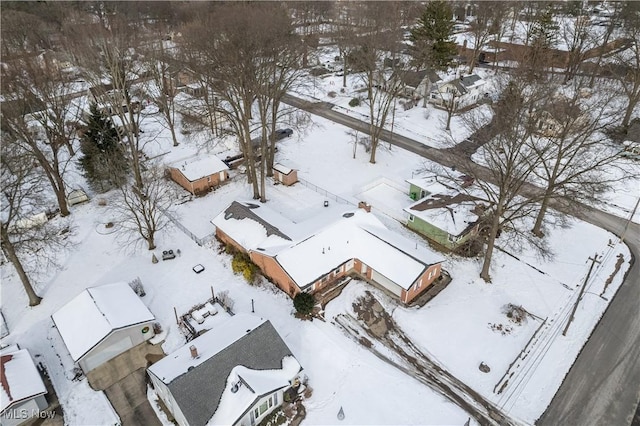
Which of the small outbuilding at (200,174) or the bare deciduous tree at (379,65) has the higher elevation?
the bare deciduous tree at (379,65)

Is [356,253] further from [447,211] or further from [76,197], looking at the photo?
[76,197]

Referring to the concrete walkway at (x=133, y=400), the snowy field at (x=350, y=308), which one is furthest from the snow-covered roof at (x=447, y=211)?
the concrete walkway at (x=133, y=400)

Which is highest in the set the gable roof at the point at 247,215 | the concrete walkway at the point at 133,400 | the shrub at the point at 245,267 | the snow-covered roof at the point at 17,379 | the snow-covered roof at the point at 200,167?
the gable roof at the point at 247,215

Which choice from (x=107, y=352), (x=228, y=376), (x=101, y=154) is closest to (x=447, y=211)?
(x=228, y=376)

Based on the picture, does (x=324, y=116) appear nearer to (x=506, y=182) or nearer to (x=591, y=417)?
(x=506, y=182)

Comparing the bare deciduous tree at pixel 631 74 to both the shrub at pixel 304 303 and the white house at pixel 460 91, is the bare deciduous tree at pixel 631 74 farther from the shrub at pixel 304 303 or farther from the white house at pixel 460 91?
the shrub at pixel 304 303

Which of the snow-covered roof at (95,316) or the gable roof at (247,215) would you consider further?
the gable roof at (247,215)
